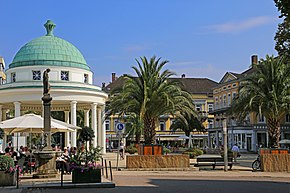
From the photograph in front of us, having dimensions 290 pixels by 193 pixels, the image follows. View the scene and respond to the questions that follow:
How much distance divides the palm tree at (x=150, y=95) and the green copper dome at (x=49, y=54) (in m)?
18.7

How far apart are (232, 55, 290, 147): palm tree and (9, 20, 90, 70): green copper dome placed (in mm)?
21575

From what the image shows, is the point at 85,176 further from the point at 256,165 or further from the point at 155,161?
the point at 256,165

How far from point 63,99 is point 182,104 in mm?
17947

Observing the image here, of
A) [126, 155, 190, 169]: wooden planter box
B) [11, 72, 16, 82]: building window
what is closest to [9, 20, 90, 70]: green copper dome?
[11, 72, 16, 82]: building window

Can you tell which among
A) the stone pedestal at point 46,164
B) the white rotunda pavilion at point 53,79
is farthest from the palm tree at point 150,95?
the white rotunda pavilion at point 53,79

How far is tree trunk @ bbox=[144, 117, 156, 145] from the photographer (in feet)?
98.3

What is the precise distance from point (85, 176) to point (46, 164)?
4.28 meters

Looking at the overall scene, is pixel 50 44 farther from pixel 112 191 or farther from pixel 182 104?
pixel 112 191

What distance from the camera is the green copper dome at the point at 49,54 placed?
47906mm

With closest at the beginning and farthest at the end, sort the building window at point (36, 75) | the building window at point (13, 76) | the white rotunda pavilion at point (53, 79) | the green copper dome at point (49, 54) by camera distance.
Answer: the white rotunda pavilion at point (53, 79) < the building window at point (36, 75) < the green copper dome at point (49, 54) < the building window at point (13, 76)

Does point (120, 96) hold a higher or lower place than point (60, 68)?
lower

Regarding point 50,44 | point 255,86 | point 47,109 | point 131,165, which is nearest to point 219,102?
point 50,44

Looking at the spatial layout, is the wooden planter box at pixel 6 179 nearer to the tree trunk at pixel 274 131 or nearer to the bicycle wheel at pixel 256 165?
the bicycle wheel at pixel 256 165

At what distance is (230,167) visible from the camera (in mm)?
28391
